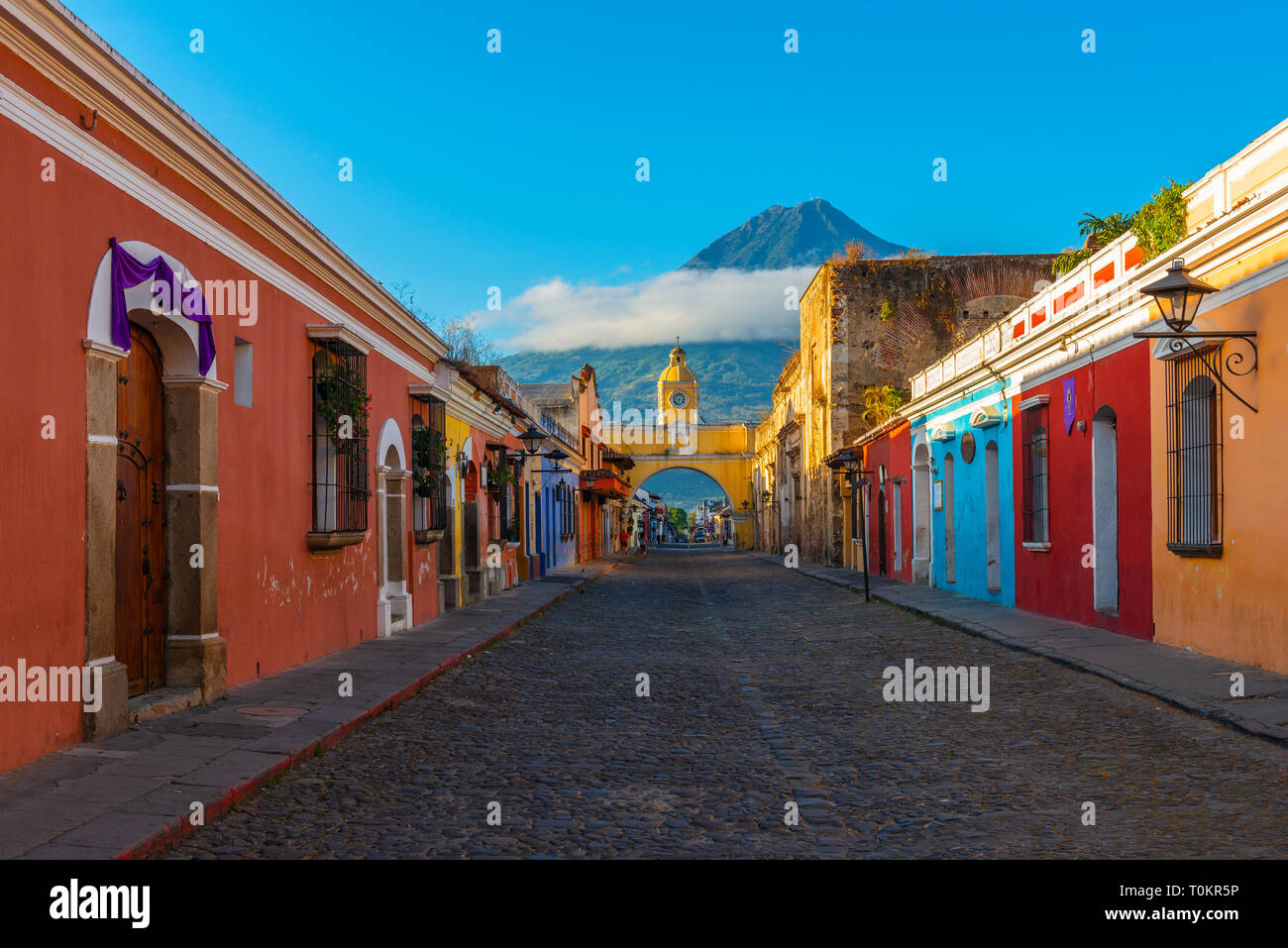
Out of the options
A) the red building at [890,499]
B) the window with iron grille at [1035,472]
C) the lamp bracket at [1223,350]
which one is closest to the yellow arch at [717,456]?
the red building at [890,499]

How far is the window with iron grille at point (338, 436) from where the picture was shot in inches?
420

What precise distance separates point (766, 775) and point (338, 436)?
6696mm

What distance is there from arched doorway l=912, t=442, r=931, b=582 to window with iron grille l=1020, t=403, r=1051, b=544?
672 cm

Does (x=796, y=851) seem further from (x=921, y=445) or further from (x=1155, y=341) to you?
(x=921, y=445)

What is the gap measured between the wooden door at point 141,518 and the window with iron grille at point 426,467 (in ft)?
22.0

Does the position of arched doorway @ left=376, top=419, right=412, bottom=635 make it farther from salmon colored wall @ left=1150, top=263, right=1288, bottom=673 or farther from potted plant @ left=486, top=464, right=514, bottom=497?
salmon colored wall @ left=1150, top=263, right=1288, bottom=673

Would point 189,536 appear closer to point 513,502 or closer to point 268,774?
point 268,774

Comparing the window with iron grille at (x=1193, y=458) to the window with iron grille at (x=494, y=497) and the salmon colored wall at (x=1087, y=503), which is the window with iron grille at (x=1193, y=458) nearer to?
the salmon colored wall at (x=1087, y=503)

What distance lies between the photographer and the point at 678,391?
73.3m

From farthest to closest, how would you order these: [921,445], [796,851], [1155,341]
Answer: [921,445] < [1155,341] < [796,851]

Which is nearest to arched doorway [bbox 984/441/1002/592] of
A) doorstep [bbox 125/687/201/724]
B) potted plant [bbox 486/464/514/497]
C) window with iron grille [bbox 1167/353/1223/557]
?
window with iron grille [bbox 1167/353/1223/557]
